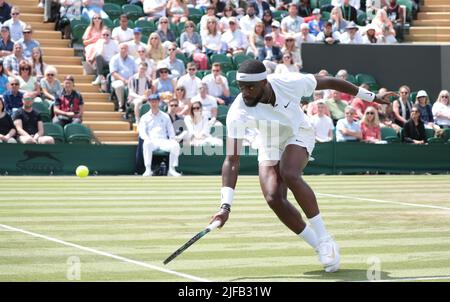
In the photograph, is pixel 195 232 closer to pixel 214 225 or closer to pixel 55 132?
pixel 214 225

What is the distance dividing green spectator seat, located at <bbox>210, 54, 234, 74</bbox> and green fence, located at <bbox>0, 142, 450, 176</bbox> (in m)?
3.63

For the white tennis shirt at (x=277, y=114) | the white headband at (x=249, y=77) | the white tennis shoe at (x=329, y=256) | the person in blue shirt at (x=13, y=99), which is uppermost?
the white headband at (x=249, y=77)

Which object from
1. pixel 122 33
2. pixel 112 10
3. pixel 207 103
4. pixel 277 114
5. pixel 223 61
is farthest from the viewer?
pixel 112 10

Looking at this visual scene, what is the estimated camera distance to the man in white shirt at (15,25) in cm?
2284

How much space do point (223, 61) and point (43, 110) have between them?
552 cm

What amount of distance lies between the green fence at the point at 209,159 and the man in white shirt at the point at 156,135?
0.48 metres

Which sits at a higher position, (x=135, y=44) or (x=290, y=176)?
(x=290, y=176)

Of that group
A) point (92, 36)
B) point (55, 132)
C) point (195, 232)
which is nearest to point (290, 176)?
point (195, 232)

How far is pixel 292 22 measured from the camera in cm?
2642

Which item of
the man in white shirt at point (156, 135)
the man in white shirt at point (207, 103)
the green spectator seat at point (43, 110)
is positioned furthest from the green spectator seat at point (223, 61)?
the green spectator seat at point (43, 110)

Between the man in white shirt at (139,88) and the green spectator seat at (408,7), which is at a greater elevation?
the green spectator seat at (408,7)

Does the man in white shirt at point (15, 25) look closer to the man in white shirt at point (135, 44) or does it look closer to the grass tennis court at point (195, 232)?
the man in white shirt at point (135, 44)
